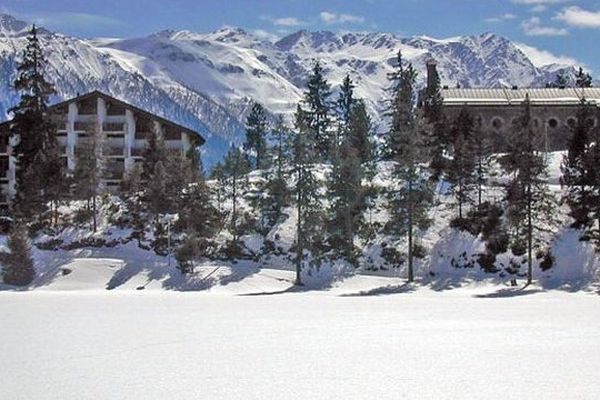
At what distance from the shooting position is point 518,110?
272 ft

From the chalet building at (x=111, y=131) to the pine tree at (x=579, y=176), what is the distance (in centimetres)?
3748

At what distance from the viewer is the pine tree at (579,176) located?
49.0 m

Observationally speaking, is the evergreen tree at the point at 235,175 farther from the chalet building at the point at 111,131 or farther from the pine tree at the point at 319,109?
the chalet building at the point at 111,131

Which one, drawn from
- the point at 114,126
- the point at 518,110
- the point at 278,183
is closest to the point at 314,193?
the point at 278,183

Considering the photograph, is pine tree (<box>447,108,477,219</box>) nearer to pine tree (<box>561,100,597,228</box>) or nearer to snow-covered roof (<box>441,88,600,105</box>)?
pine tree (<box>561,100,597,228</box>)

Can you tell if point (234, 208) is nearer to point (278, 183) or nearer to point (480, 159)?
point (278, 183)

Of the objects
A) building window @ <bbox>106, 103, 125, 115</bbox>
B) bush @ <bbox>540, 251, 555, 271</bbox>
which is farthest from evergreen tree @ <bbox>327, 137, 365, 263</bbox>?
building window @ <bbox>106, 103, 125, 115</bbox>

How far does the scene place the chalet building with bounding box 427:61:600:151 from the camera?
7918cm

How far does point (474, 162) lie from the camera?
53.5 m

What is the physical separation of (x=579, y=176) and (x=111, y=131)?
46446 millimetres

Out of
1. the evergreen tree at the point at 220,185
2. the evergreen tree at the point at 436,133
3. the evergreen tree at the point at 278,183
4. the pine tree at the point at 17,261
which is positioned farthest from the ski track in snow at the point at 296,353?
the evergreen tree at the point at 436,133

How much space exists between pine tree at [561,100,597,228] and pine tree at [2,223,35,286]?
116ft

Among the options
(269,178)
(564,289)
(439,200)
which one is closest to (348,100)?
(439,200)

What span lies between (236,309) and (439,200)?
3335 cm
